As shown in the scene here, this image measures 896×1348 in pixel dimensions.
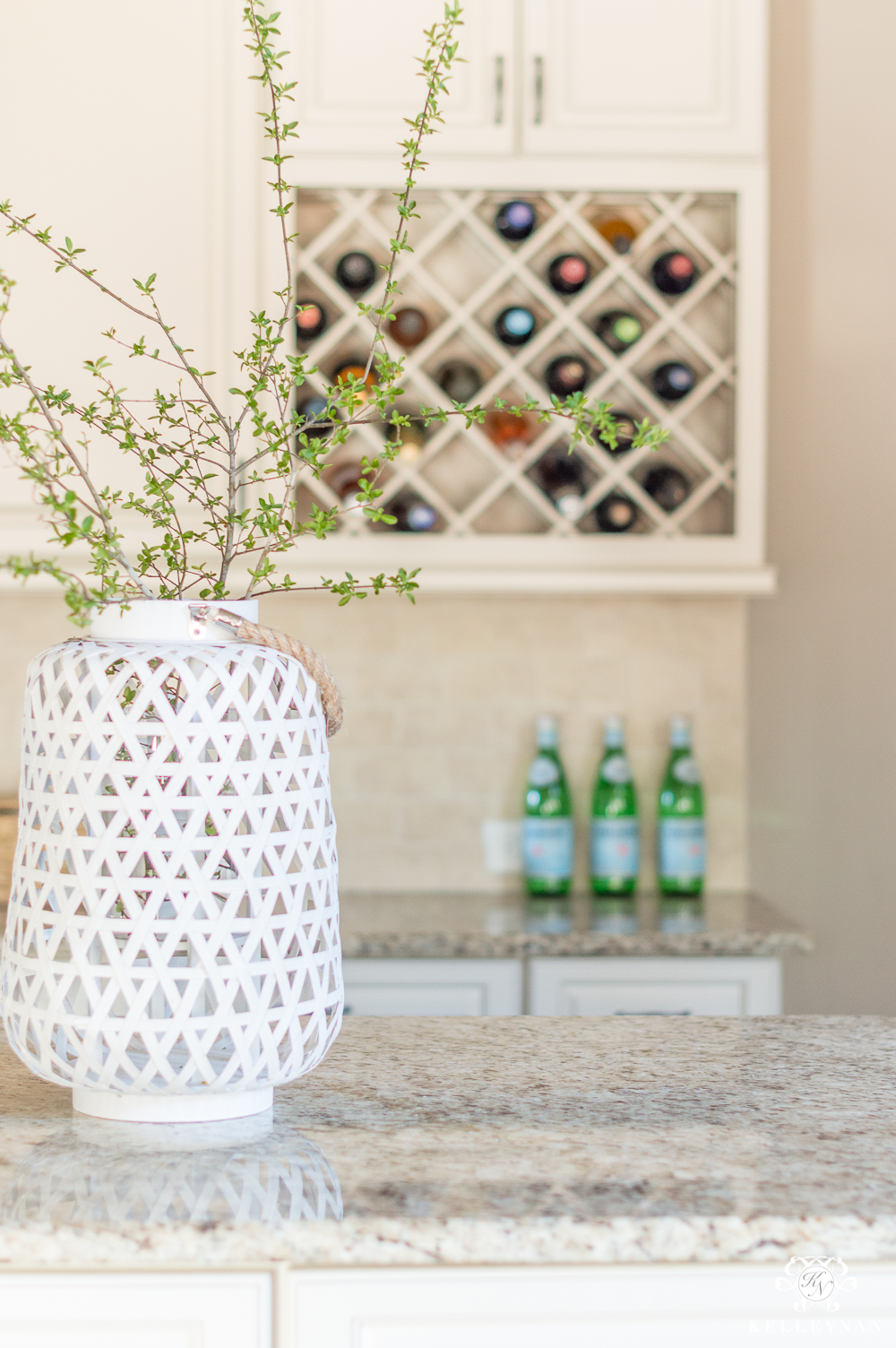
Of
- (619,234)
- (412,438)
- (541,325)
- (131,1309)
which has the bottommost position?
(131,1309)

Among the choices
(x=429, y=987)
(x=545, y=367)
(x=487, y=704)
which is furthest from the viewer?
(x=487, y=704)

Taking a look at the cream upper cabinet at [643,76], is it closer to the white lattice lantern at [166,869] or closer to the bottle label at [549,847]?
the bottle label at [549,847]

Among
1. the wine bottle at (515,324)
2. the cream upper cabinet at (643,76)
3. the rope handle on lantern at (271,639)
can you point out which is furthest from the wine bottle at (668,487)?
the rope handle on lantern at (271,639)

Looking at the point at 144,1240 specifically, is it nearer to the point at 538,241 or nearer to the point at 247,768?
the point at 247,768

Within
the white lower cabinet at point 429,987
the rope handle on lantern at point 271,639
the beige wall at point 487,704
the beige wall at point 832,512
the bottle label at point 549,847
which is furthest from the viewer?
the beige wall at point 487,704

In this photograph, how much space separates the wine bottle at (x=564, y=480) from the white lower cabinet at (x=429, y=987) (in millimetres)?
816

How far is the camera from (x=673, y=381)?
221cm

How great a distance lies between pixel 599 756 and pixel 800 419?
783 millimetres

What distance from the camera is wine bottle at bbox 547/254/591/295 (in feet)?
7.29

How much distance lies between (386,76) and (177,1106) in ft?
6.19

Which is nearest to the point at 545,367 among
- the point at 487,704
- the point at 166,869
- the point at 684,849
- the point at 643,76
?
the point at 643,76

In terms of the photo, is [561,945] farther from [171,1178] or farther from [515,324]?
[171,1178]

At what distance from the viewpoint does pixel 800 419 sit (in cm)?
225

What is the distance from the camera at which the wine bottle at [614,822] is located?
241 cm
